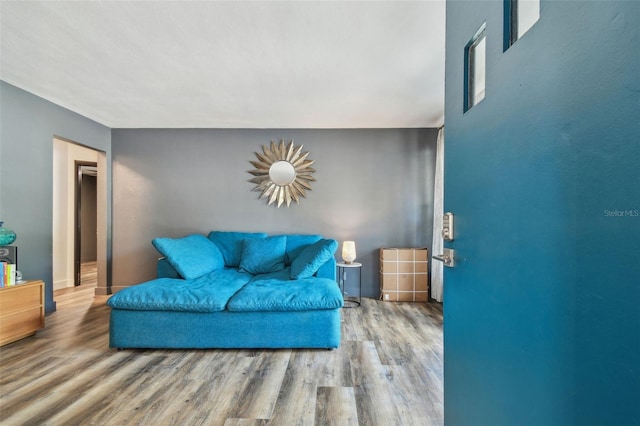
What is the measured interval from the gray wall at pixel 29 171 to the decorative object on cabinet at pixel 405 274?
4.03 metres

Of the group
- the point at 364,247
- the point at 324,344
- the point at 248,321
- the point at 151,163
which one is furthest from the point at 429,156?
the point at 151,163

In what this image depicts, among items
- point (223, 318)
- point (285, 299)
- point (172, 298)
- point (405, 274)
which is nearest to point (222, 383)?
point (223, 318)

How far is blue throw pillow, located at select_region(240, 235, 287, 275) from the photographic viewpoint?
3.54 metres

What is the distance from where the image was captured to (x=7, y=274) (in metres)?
2.61

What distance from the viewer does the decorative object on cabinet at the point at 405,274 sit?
392cm

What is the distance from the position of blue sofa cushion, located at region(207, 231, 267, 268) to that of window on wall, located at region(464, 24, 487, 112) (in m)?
3.19

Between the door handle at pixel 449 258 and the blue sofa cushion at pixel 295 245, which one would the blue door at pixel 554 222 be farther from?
the blue sofa cushion at pixel 295 245

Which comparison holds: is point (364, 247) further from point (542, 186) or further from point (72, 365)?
point (542, 186)

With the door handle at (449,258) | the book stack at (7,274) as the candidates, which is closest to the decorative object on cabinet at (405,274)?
the door handle at (449,258)

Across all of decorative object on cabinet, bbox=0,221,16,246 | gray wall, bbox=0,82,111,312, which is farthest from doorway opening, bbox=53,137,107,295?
decorative object on cabinet, bbox=0,221,16,246

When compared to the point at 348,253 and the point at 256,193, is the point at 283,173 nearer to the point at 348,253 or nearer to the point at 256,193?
the point at 256,193

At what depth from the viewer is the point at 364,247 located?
4234 millimetres

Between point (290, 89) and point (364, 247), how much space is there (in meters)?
A: 2.34

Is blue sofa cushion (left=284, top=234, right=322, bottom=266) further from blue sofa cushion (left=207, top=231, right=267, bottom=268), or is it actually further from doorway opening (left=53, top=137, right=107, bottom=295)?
doorway opening (left=53, top=137, right=107, bottom=295)
